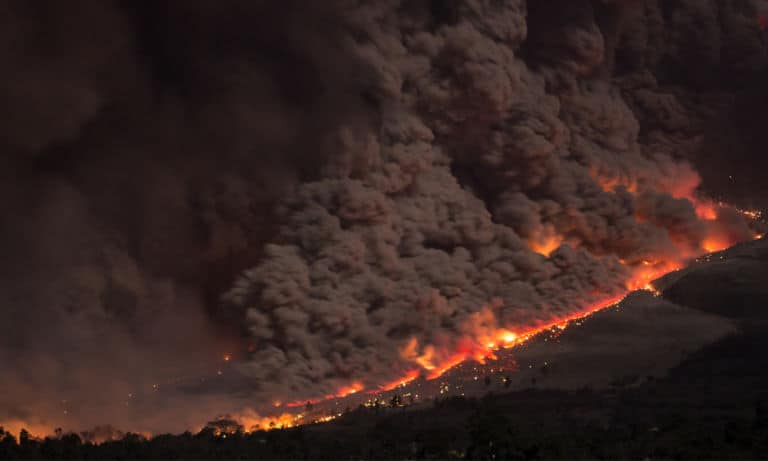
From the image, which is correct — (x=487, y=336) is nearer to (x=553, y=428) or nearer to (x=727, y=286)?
(x=553, y=428)

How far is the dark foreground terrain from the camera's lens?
50.0 feet

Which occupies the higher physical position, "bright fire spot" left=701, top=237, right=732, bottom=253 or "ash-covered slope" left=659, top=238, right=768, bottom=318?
"bright fire spot" left=701, top=237, right=732, bottom=253

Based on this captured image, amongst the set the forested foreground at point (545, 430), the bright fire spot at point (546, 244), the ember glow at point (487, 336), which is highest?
the bright fire spot at point (546, 244)

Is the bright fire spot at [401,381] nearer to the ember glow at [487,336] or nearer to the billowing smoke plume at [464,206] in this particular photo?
the ember glow at [487,336]

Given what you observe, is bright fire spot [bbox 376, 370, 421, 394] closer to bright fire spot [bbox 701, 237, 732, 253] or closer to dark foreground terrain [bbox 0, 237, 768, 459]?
dark foreground terrain [bbox 0, 237, 768, 459]

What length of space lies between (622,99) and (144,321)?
38.7 feet

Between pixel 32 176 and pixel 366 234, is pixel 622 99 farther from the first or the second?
pixel 32 176

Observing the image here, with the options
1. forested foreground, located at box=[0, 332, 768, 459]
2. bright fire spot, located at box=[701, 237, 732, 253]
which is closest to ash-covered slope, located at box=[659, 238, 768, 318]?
bright fire spot, located at box=[701, 237, 732, 253]

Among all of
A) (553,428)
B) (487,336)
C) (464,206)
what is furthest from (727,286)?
(553,428)

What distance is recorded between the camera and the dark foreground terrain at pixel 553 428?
1525 cm

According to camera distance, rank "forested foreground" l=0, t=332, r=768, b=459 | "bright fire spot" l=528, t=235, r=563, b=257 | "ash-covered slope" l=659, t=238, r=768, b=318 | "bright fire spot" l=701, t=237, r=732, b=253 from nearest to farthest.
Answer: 1. "forested foreground" l=0, t=332, r=768, b=459
2. "ash-covered slope" l=659, t=238, r=768, b=318
3. "bright fire spot" l=528, t=235, r=563, b=257
4. "bright fire spot" l=701, t=237, r=732, b=253

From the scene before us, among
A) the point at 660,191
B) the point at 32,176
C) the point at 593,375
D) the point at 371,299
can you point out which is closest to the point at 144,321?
the point at 32,176

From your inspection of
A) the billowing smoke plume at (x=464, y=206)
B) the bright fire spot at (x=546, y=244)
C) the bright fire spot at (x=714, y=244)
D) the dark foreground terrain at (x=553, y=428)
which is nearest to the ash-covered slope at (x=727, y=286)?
the dark foreground terrain at (x=553, y=428)

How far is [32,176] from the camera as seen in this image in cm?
2262
